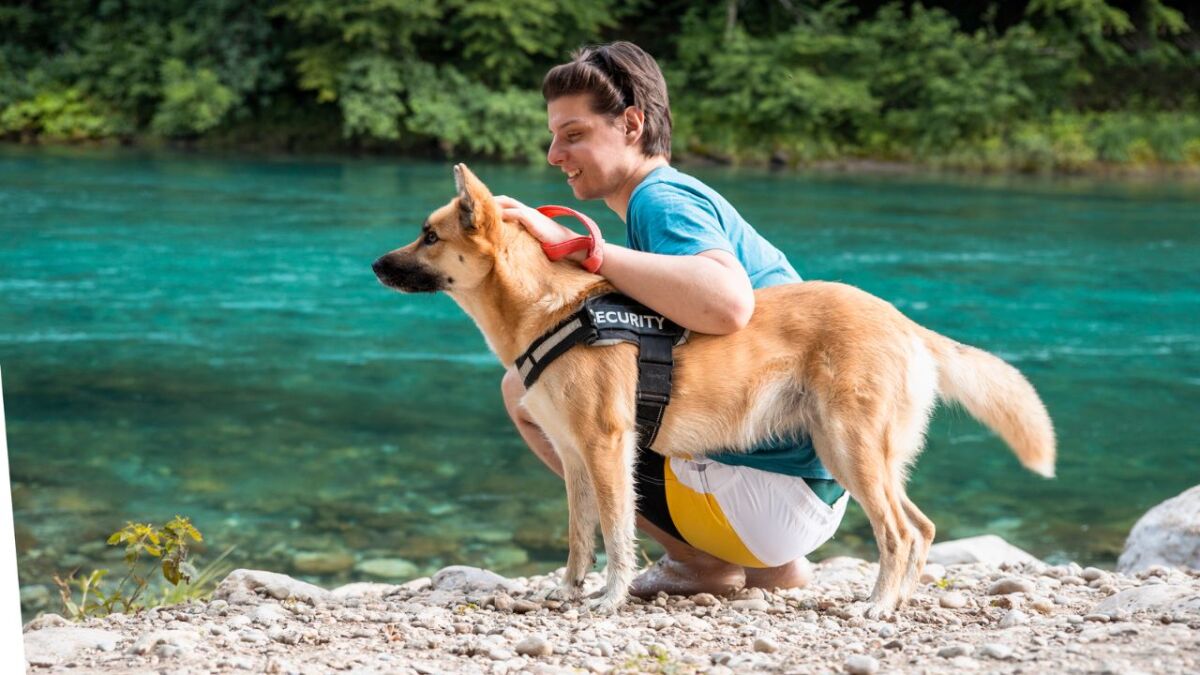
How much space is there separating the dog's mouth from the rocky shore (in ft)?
3.13

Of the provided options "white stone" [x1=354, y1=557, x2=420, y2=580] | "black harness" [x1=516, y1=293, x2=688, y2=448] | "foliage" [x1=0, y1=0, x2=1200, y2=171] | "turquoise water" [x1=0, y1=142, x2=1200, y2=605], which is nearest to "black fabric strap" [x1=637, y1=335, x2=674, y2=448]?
"black harness" [x1=516, y1=293, x2=688, y2=448]

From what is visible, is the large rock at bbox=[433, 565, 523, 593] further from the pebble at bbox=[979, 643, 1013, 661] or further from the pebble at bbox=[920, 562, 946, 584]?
the pebble at bbox=[979, 643, 1013, 661]

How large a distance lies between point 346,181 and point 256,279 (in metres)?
8.07

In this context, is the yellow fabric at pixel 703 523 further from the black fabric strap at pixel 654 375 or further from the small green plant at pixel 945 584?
the small green plant at pixel 945 584

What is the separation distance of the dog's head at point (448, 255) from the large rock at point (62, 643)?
121 cm

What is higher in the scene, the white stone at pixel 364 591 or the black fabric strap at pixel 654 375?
the black fabric strap at pixel 654 375

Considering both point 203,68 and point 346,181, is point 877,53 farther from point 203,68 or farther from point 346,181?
point 203,68

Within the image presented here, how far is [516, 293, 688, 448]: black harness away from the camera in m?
3.40

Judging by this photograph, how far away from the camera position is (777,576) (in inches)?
160

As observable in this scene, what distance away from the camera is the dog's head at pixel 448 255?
3422 mm

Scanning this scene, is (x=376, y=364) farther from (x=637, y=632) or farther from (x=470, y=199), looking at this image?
(x=637, y=632)

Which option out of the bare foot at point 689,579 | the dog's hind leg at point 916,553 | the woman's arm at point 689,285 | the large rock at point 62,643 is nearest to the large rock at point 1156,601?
the dog's hind leg at point 916,553

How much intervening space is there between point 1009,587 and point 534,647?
1.75 meters

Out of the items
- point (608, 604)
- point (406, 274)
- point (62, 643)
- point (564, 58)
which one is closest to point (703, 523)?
point (608, 604)
